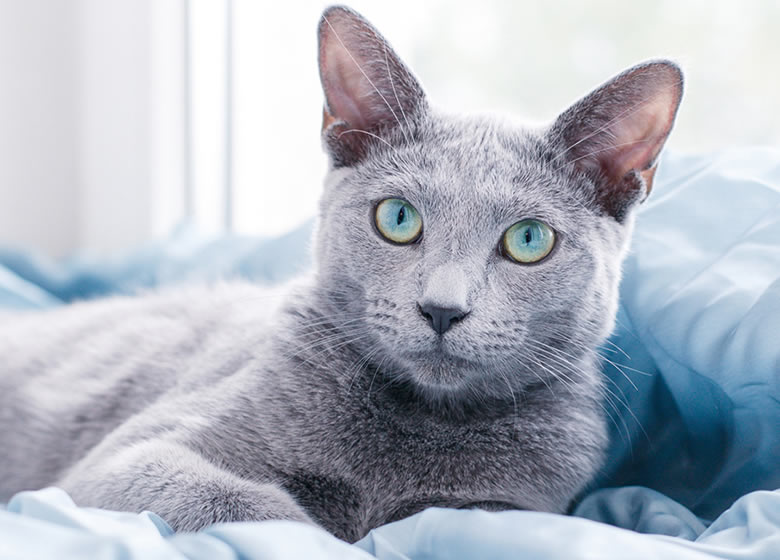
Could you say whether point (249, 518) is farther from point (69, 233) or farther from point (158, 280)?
point (69, 233)

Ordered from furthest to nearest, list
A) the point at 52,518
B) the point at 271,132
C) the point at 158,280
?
the point at 271,132 < the point at 158,280 < the point at 52,518

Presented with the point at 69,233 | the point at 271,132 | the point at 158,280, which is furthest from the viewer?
the point at 69,233

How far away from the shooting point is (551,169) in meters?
1.08

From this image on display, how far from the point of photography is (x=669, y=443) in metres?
1.18

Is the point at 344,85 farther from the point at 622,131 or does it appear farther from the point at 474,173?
the point at 622,131

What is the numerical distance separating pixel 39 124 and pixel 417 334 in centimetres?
266

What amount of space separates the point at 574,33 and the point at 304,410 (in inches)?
67.5

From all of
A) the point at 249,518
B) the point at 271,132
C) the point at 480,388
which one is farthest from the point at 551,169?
the point at 271,132

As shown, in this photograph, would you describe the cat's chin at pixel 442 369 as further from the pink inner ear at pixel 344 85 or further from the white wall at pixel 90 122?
the white wall at pixel 90 122

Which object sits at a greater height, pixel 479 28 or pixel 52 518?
pixel 479 28

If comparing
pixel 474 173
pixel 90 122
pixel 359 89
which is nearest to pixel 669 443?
pixel 474 173

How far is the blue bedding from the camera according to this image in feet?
2.38

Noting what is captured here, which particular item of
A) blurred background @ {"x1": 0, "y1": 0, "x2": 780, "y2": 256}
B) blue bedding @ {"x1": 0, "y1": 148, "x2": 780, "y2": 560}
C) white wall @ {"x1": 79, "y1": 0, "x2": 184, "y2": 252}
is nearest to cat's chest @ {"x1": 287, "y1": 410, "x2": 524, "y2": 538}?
blue bedding @ {"x1": 0, "y1": 148, "x2": 780, "y2": 560}

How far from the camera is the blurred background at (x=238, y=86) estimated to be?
2.12m
